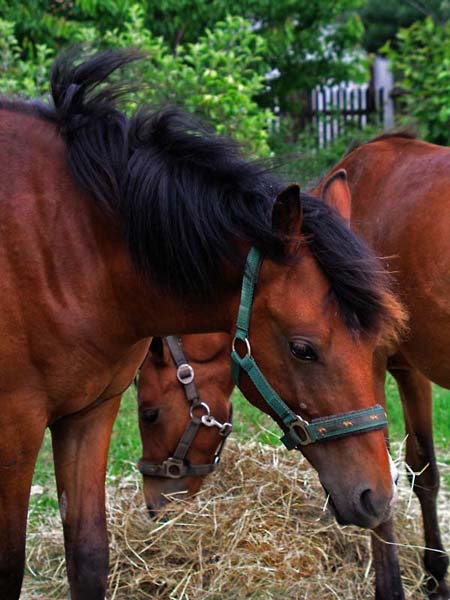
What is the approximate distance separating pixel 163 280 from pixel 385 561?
165 cm

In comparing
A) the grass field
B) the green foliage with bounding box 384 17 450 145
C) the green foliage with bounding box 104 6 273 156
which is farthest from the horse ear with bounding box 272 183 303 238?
the green foliage with bounding box 384 17 450 145

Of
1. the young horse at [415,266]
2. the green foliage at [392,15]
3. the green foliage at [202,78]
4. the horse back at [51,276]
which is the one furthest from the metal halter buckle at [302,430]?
the green foliage at [392,15]

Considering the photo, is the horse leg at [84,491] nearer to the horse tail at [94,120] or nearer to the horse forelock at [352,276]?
the horse tail at [94,120]

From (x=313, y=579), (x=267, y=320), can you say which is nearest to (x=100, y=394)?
(x=267, y=320)

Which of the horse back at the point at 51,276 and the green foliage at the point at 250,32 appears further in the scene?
the green foliage at the point at 250,32

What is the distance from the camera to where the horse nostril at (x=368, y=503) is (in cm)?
218

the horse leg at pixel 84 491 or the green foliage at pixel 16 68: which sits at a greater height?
the green foliage at pixel 16 68

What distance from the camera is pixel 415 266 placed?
3230mm

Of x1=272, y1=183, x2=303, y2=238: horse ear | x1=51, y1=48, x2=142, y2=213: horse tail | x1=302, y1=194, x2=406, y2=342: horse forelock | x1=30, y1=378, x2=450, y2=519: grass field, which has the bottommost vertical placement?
x1=30, y1=378, x2=450, y2=519: grass field

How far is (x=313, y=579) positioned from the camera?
3377 millimetres

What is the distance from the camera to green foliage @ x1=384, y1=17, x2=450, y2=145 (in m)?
9.00

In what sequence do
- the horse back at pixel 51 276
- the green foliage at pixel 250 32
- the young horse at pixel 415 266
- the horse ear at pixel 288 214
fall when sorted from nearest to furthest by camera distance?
the horse ear at pixel 288 214, the horse back at pixel 51 276, the young horse at pixel 415 266, the green foliage at pixel 250 32

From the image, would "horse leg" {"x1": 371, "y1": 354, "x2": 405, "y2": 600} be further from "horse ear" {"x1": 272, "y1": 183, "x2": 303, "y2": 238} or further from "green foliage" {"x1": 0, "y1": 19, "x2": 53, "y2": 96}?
"green foliage" {"x1": 0, "y1": 19, "x2": 53, "y2": 96}

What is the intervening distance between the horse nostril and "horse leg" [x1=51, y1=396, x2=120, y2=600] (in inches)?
37.5
